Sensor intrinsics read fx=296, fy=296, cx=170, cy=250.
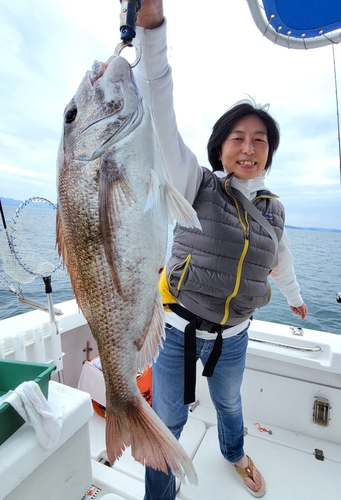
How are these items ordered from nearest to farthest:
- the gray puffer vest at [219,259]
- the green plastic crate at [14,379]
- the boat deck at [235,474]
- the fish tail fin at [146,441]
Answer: the fish tail fin at [146,441]
the green plastic crate at [14,379]
the gray puffer vest at [219,259]
the boat deck at [235,474]

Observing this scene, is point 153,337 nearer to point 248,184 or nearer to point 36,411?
point 36,411

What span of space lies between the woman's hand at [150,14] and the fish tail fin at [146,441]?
1.26 metres

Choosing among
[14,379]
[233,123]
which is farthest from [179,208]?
[14,379]

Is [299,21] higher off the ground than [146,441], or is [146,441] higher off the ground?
[299,21]

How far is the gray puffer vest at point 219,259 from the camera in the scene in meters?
1.54

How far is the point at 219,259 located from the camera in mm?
1540

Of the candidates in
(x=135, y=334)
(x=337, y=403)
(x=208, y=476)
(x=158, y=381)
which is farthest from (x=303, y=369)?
(x=135, y=334)

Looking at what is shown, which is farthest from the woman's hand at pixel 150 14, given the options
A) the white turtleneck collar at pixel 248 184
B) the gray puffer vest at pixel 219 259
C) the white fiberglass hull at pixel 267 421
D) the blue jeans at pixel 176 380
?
the white fiberglass hull at pixel 267 421

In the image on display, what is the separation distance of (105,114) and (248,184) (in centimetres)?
106

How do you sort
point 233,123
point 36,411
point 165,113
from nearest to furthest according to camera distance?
point 165,113, point 36,411, point 233,123

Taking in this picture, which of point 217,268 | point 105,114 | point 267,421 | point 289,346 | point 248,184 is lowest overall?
point 267,421

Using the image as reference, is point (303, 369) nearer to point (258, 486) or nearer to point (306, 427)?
point (306, 427)

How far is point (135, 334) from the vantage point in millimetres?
967

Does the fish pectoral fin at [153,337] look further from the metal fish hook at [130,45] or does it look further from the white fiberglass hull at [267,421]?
the white fiberglass hull at [267,421]
